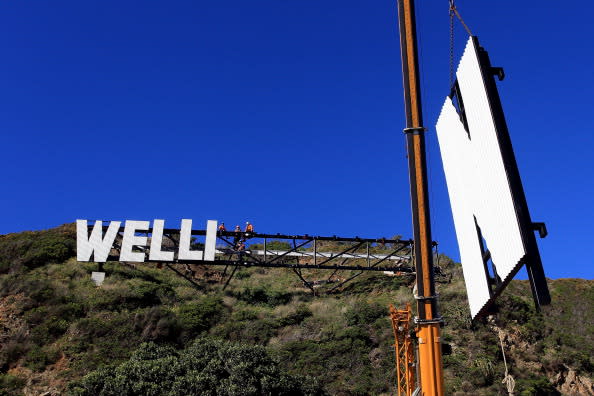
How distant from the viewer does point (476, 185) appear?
13.4 meters

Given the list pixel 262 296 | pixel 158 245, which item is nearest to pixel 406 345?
pixel 262 296

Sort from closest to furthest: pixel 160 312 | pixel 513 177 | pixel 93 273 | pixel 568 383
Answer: pixel 513 177
pixel 568 383
pixel 160 312
pixel 93 273

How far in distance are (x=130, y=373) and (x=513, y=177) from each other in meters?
17.3

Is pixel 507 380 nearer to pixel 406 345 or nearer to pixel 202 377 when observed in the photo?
pixel 406 345

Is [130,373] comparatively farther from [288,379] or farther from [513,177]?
[513,177]

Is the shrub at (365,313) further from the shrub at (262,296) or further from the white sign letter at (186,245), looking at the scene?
the white sign letter at (186,245)

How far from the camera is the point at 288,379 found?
22.6 m

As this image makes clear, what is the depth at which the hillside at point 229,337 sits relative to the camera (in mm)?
22766

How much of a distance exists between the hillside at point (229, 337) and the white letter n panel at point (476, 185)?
36.1 ft

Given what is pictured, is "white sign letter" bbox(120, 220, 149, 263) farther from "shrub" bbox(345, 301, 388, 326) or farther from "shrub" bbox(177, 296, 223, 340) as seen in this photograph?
"shrub" bbox(345, 301, 388, 326)

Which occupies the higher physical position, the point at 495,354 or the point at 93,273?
the point at 93,273

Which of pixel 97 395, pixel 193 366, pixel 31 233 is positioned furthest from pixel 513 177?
pixel 31 233

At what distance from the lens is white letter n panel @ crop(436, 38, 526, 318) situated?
432 inches

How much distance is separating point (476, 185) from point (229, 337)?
766 inches
